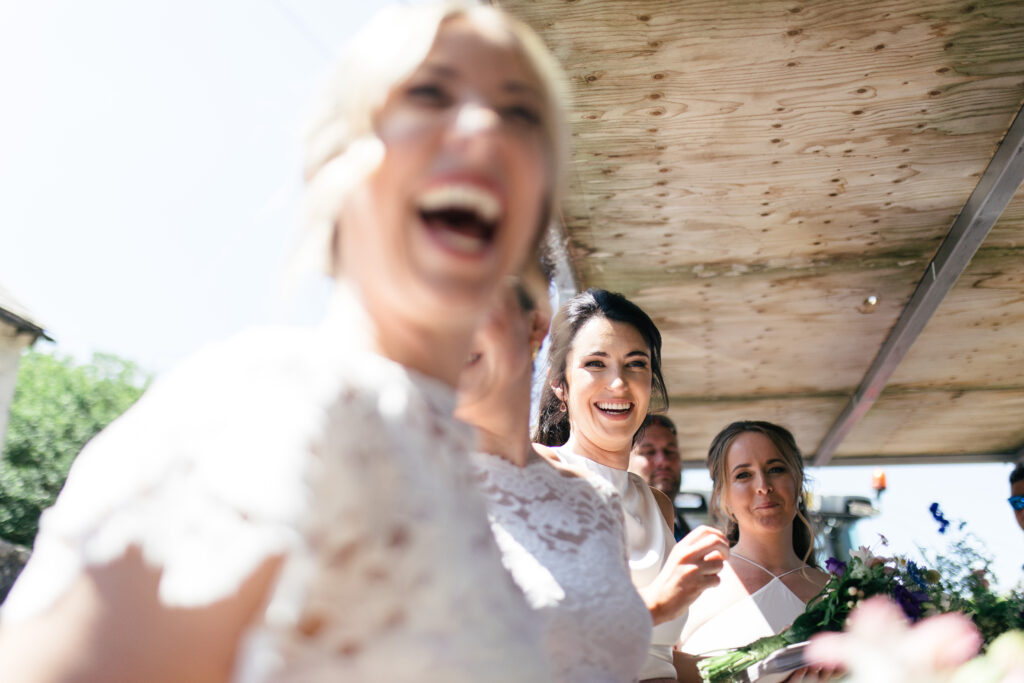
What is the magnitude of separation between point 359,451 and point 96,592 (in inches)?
7.0

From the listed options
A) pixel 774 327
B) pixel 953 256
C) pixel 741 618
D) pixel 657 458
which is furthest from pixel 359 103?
pixel 774 327

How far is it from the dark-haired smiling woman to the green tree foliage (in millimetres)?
22934

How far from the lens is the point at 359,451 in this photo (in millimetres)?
579

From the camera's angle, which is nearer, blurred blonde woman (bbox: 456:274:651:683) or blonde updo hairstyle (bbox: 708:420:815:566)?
blurred blonde woman (bbox: 456:274:651:683)

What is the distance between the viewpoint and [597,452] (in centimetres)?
277

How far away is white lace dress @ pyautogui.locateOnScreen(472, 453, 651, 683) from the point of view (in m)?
1.26

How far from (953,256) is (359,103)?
15.0ft

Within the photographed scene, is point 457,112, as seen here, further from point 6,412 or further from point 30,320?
point 6,412

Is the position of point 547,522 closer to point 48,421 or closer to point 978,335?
point 978,335

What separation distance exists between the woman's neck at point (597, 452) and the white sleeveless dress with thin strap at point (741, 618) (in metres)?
0.72

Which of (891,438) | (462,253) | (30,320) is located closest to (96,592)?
(462,253)

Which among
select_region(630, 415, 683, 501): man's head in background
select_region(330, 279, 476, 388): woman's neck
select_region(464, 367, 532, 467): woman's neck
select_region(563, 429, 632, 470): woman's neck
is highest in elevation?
select_region(630, 415, 683, 501): man's head in background

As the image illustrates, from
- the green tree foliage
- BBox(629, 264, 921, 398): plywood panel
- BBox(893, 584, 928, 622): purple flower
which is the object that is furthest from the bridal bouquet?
the green tree foliage

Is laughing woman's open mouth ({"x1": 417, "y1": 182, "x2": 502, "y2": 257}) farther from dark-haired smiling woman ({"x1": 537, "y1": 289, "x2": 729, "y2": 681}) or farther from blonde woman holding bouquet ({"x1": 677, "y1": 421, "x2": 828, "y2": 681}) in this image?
blonde woman holding bouquet ({"x1": 677, "y1": 421, "x2": 828, "y2": 681})
